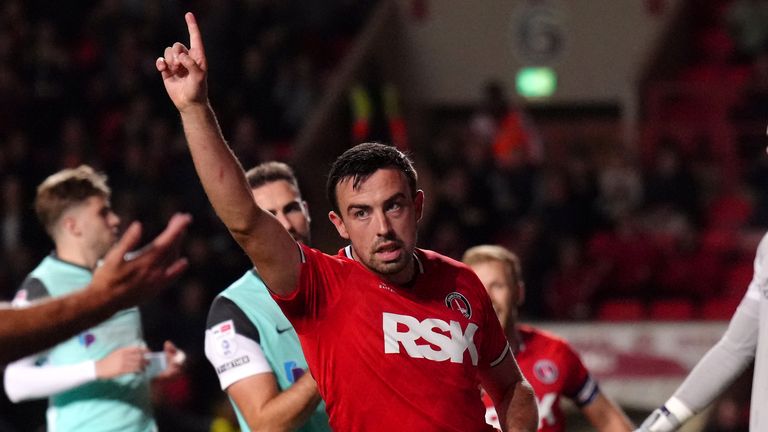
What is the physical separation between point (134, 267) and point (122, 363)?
7.88 ft

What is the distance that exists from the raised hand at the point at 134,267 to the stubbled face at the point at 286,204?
190 cm

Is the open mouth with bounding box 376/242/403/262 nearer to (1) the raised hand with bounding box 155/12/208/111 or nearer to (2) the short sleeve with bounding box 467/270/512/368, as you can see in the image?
(2) the short sleeve with bounding box 467/270/512/368

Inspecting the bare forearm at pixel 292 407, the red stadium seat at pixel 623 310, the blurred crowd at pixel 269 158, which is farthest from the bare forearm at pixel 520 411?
the red stadium seat at pixel 623 310

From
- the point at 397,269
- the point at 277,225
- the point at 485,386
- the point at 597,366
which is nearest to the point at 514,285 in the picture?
the point at 485,386

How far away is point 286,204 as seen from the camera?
192 inches

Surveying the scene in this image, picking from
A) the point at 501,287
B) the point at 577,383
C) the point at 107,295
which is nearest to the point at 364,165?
the point at 107,295

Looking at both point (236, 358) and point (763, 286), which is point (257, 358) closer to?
point (236, 358)

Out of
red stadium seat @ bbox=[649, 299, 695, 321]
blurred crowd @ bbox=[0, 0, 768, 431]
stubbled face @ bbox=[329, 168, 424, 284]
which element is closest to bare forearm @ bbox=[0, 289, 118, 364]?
stubbled face @ bbox=[329, 168, 424, 284]

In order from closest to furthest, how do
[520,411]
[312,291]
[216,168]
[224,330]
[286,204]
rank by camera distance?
[216,168] → [312,291] → [520,411] → [224,330] → [286,204]

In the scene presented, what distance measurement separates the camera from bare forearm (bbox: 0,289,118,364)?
291 cm

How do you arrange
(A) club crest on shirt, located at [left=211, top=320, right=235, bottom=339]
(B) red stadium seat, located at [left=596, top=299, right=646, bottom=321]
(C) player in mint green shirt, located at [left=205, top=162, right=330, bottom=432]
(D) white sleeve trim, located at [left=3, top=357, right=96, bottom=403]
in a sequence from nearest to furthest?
(C) player in mint green shirt, located at [left=205, top=162, right=330, bottom=432]
(A) club crest on shirt, located at [left=211, top=320, right=235, bottom=339]
(D) white sleeve trim, located at [left=3, top=357, right=96, bottom=403]
(B) red stadium seat, located at [left=596, top=299, right=646, bottom=321]

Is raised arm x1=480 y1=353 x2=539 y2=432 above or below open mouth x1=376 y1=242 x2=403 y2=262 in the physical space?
below

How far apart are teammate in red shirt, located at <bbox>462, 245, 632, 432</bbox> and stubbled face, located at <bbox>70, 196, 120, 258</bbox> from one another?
1.64 meters

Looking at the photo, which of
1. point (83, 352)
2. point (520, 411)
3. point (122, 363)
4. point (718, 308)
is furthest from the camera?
point (718, 308)
